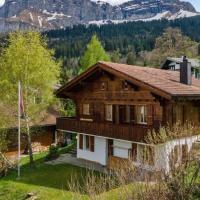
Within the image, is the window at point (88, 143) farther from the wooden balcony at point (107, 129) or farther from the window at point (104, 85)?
the window at point (104, 85)

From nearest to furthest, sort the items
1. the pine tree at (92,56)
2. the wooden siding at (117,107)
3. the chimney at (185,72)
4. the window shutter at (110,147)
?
1. the wooden siding at (117,107)
2. the chimney at (185,72)
3. the window shutter at (110,147)
4. the pine tree at (92,56)

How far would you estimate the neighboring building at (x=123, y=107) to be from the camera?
23766mm

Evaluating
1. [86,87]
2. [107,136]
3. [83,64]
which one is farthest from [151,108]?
[83,64]

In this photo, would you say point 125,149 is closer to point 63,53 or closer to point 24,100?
point 24,100

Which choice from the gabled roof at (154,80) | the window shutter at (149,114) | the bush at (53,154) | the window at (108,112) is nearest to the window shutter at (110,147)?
the window at (108,112)

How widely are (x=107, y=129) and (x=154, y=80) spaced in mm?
4436

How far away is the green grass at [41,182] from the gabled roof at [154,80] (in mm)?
6535

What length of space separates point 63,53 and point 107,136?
425 ft

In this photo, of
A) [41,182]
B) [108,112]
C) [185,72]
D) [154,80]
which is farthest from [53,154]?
[185,72]

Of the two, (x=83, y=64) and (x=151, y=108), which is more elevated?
(x=83, y=64)

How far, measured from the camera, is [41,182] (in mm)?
24703

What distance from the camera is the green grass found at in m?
22.5

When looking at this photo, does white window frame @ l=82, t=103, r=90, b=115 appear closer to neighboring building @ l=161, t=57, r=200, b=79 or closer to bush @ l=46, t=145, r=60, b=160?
bush @ l=46, t=145, r=60, b=160

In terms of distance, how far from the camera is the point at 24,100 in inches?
1119
